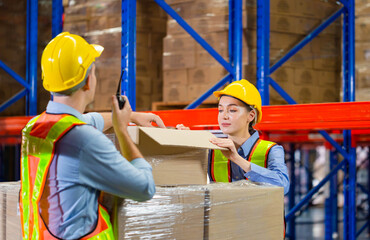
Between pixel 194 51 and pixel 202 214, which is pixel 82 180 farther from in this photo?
pixel 194 51

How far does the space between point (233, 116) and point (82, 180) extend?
1.52 meters

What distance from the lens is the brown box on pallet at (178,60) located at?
6.23 metres

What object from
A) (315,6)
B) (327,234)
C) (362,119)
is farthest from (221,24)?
(327,234)

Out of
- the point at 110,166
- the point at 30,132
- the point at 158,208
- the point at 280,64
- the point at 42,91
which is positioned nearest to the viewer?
the point at 110,166

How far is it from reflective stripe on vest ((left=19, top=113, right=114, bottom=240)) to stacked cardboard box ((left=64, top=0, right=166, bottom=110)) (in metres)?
4.72

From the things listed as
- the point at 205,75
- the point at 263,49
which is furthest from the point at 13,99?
the point at 263,49

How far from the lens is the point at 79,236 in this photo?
1778 mm

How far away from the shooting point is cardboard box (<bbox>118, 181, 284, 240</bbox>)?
195 cm

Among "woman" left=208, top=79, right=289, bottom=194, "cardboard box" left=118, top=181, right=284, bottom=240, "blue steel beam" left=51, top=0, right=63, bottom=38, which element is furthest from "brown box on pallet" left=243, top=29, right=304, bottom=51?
"cardboard box" left=118, top=181, right=284, bottom=240

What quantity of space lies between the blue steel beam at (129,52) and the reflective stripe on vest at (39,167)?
3406 millimetres

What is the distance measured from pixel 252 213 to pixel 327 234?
6099 mm

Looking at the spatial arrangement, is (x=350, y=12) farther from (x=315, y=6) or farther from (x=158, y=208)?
(x=158, y=208)

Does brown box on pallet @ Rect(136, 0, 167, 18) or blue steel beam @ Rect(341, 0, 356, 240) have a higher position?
brown box on pallet @ Rect(136, 0, 167, 18)

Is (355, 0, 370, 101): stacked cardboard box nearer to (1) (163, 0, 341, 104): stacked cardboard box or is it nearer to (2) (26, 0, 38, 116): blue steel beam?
(1) (163, 0, 341, 104): stacked cardboard box
